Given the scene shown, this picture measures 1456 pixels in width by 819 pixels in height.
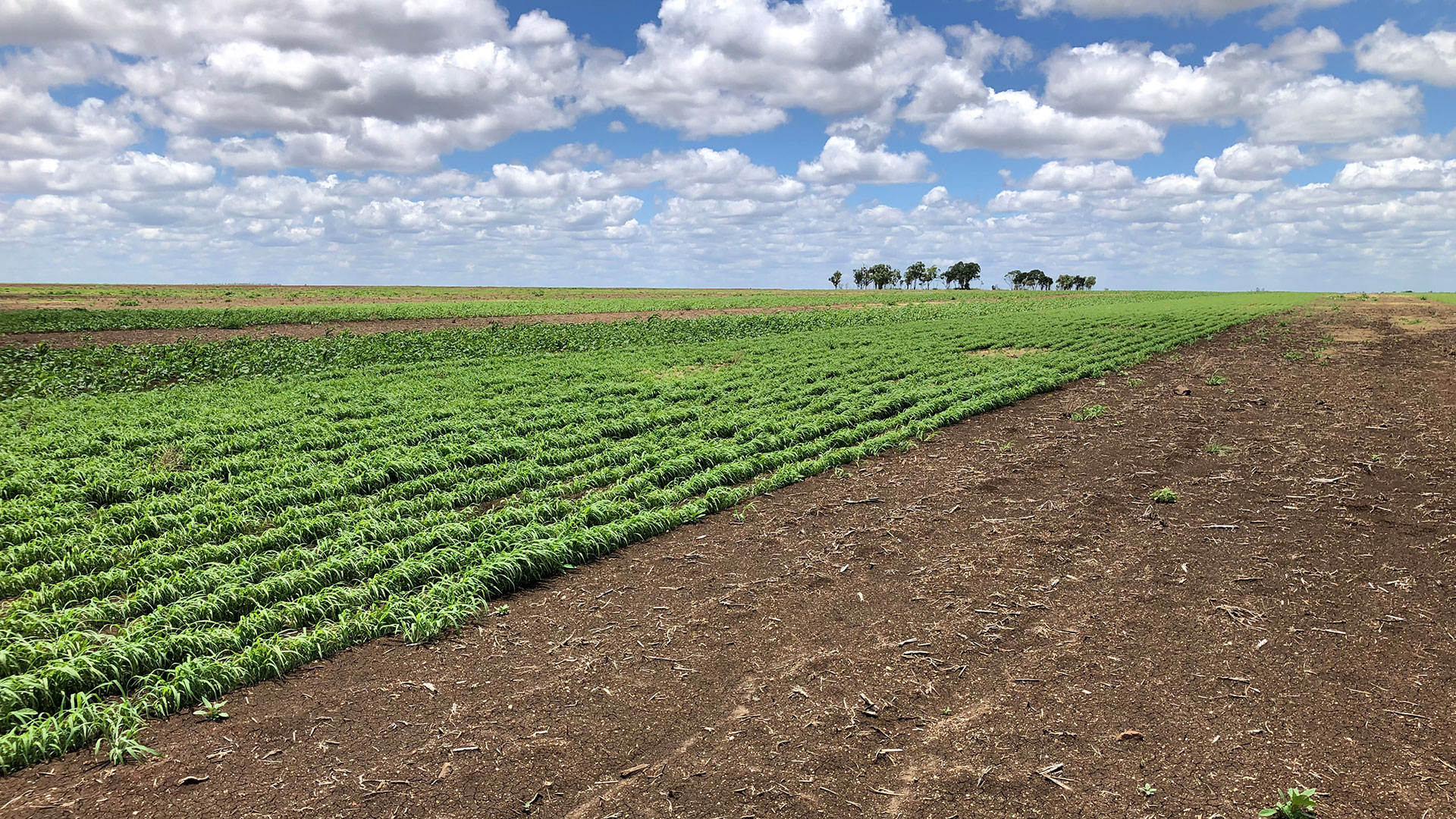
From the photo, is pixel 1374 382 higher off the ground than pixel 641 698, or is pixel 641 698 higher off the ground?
pixel 1374 382

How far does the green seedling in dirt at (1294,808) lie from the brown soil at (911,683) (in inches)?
4.3

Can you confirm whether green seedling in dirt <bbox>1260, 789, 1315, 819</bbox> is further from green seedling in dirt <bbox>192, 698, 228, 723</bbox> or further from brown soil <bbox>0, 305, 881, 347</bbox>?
brown soil <bbox>0, 305, 881, 347</bbox>

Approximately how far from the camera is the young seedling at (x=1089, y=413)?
15523mm

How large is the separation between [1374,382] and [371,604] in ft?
78.8

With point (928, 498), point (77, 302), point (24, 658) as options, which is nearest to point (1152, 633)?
point (928, 498)

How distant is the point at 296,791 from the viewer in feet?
15.7

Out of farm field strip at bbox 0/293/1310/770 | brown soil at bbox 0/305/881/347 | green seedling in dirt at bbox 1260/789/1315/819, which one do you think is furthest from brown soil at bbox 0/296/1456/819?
brown soil at bbox 0/305/881/347

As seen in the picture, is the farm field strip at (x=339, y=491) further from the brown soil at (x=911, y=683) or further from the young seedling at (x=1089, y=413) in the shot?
the young seedling at (x=1089, y=413)

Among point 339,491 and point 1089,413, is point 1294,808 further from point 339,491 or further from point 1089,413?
point 1089,413

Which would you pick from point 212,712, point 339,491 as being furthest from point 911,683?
point 339,491

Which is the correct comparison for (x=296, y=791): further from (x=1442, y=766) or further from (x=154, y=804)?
(x=1442, y=766)

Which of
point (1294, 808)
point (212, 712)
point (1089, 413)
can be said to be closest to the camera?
point (1294, 808)

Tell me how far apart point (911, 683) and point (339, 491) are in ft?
28.3

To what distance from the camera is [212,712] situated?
5582mm
